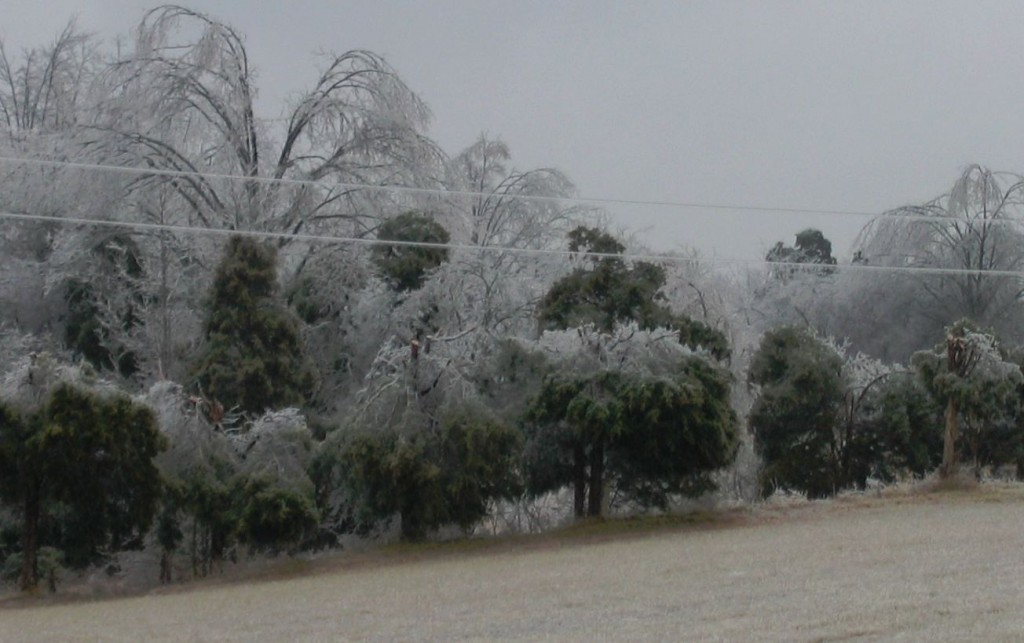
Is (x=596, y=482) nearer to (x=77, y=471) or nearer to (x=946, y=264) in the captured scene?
(x=77, y=471)

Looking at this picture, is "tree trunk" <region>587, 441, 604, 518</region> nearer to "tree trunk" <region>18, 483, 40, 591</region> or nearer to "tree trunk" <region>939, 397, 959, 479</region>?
"tree trunk" <region>939, 397, 959, 479</region>

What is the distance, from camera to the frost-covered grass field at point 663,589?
13.4 metres

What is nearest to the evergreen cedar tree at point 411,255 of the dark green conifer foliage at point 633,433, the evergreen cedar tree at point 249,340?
the evergreen cedar tree at point 249,340

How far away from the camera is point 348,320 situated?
34.4 meters

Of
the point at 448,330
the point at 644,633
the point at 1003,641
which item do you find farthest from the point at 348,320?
the point at 1003,641

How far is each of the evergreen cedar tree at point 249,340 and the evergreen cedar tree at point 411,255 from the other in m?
3.80

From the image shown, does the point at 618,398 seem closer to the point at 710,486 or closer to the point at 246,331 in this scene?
the point at 710,486

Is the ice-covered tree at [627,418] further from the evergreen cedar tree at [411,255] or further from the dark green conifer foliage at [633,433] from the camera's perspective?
the evergreen cedar tree at [411,255]

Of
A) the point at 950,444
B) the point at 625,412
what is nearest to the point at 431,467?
the point at 625,412

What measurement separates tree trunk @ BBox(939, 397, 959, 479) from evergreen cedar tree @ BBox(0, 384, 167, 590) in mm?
15712

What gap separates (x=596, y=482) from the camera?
28.2 metres

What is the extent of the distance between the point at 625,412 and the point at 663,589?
29.7ft

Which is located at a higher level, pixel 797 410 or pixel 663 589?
pixel 797 410

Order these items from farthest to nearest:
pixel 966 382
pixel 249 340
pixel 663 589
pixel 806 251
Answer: pixel 806 251
pixel 249 340
pixel 966 382
pixel 663 589
